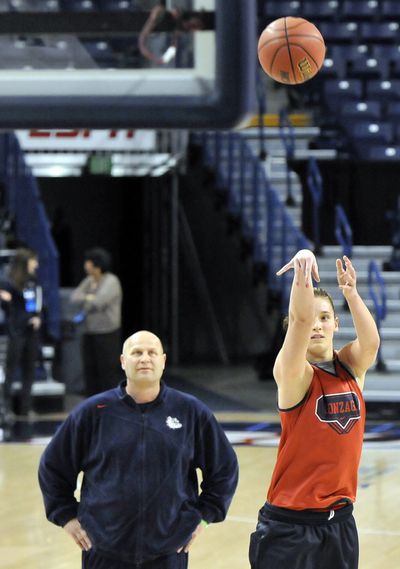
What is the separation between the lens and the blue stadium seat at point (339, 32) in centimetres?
1789

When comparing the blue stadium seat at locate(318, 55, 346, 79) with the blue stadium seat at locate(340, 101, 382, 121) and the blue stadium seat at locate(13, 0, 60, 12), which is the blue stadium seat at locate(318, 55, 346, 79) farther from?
the blue stadium seat at locate(13, 0, 60, 12)

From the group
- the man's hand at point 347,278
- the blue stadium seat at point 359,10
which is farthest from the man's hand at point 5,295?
the blue stadium seat at point 359,10

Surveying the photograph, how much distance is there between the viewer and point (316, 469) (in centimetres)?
413

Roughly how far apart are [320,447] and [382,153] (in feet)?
36.0

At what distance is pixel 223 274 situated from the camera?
17031mm

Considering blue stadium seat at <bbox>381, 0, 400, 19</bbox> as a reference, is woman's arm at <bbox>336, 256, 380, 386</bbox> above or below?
below

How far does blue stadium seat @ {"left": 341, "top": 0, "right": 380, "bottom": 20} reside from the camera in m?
18.5

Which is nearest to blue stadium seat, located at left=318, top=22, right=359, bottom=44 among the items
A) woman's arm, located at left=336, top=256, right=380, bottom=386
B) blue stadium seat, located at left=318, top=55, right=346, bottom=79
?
blue stadium seat, located at left=318, top=55, right=346, bottom=79

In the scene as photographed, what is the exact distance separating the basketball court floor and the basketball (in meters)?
2.79

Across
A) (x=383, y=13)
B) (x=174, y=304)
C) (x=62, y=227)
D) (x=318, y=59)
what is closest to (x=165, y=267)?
(x=174, y=304)

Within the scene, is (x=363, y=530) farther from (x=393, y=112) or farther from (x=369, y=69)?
(x=369, y=69)

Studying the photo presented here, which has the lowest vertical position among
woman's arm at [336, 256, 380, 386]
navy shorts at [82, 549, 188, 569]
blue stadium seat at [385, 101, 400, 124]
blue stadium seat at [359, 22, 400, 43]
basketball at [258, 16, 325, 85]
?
navy shorts at [82, 549, 188, 569]

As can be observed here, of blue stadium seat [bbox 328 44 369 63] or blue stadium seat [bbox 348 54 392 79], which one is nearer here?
blue stadium seat [bbox 348 54 392 79]

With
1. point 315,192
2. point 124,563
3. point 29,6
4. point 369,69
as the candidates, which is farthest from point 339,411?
point 369,69
